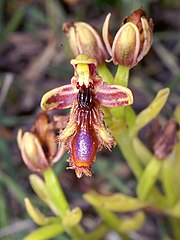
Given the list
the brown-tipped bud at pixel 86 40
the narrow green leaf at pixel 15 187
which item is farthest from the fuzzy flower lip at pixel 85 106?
the narrow green leaf at pixel 15 187

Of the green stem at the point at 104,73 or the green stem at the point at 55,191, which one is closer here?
the green stem at the point at 104,73

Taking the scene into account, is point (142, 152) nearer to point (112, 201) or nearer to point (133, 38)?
point (112, 201)

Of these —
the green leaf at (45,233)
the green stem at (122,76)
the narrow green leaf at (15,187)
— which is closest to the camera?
the green stem at (122,76)

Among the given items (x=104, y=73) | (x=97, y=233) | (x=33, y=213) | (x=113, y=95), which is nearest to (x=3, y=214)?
(x=97, y=233)

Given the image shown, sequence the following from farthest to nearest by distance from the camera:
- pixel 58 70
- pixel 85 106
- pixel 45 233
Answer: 1. pixel 58 70
2. pixel 45 233
3. pixel 85 106

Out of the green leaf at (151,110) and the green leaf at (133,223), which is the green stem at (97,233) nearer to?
the green leaf at (133,223)

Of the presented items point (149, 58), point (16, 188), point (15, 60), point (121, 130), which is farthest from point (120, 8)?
point (121, 130)

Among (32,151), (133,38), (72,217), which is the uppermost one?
(133,38)
